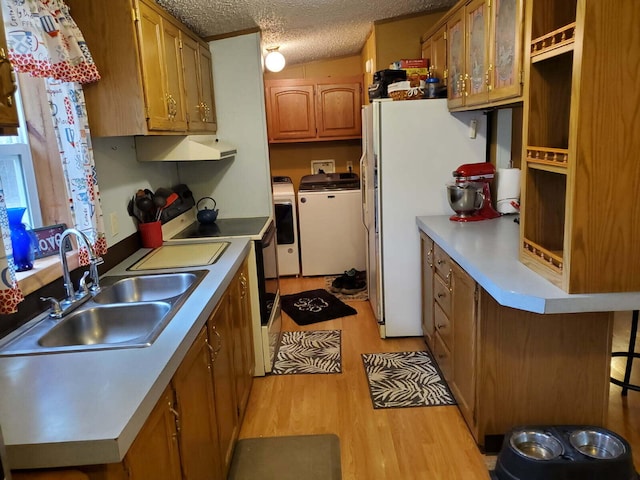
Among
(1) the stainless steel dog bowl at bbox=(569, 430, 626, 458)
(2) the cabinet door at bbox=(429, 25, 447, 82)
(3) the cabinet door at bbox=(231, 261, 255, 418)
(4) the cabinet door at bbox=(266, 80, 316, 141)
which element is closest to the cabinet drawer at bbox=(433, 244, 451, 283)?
(1) the stainless steel dog bowl at bbox=(569, 430, 626, 458)

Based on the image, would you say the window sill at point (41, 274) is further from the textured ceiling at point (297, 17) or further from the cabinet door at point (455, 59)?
the cabinet door at point (455, 59)

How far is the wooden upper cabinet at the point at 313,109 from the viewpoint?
16.9 ft

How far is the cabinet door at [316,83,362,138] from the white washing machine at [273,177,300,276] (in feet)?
2.42

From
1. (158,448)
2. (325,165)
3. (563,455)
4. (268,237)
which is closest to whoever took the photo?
(158,448)

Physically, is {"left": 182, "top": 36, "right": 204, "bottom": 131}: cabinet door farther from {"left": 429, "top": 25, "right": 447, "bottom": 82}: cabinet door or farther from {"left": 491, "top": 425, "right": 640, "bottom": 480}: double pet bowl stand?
{"left": 491, "top": 425, "right": 640, "bottom": 480}: double pet bowl stand

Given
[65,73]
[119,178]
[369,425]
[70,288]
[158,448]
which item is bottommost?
[369,425]

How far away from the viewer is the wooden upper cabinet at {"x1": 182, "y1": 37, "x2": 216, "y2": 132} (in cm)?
283

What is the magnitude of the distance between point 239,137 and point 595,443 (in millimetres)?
2691

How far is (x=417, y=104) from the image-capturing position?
3.22m

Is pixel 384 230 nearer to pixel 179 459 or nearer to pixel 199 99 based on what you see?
pixel 199 99

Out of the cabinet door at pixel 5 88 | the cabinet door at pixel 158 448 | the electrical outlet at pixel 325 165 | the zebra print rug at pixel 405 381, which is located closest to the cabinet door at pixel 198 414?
the cabinet door at pixel 158 448

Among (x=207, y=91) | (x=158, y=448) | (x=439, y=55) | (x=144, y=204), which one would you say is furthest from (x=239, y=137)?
(x=158, y=448)

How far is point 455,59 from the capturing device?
3.01m

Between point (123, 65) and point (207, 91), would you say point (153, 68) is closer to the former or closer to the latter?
point (123, 65)
